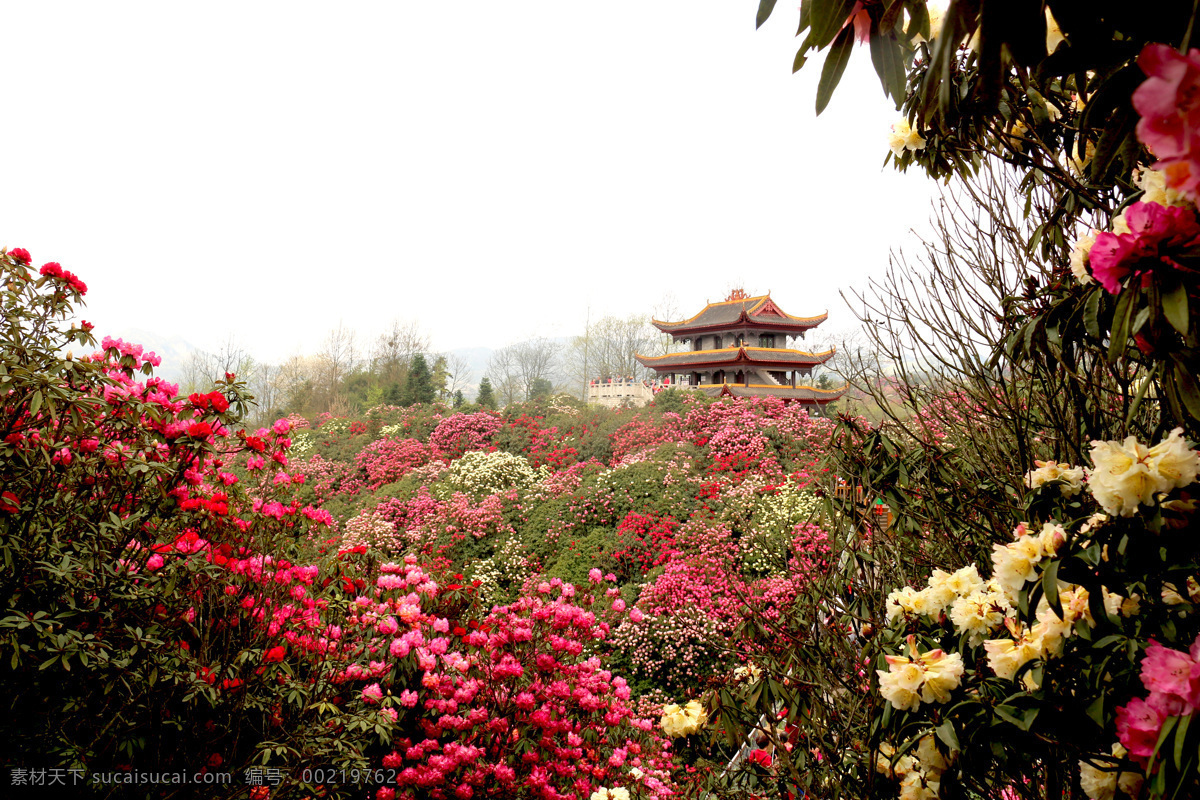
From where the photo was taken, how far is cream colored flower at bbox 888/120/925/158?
2.12 metres

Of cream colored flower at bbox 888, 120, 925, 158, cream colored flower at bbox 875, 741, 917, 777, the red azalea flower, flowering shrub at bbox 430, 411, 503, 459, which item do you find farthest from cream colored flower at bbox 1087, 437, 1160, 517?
flowering shrub at bbox 430, 411, 503, 459

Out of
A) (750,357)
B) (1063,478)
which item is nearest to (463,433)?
(750,357)

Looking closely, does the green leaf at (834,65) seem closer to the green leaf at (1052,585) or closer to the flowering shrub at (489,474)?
the green leaf at (1052,585)

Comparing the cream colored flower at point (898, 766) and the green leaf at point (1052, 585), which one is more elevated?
the green leaf at point (1052, 585)

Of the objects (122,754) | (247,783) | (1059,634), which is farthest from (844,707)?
(122,754)

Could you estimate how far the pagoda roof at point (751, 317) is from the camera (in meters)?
18.6

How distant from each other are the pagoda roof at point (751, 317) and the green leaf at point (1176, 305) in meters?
18.3

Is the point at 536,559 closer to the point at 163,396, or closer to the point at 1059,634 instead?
the point at 163,396

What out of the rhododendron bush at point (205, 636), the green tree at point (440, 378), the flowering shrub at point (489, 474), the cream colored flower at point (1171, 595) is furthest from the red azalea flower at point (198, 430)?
the green tree at point (440, 378)

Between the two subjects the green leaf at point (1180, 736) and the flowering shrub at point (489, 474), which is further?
the flowering shrub at point (489, 474)

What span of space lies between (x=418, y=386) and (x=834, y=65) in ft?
75.5

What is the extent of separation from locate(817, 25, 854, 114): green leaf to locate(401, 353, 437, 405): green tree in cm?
2257

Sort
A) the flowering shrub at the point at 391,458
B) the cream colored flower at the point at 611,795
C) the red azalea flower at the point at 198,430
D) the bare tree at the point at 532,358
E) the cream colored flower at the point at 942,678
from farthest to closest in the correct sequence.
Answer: the bare tree at the point at 532,358 → the flowering shrub at the point at 391,458 → the cream colored flower at the point at 611,795 → the red azalea flower at the point at 198,430 → the cream colored flower at the point at 942,678

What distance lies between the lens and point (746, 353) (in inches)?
704
